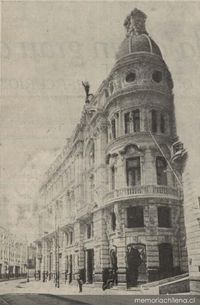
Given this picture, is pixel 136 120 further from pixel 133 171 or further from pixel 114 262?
pixel 114 262

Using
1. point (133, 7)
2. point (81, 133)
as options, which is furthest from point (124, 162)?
point (133, 7)

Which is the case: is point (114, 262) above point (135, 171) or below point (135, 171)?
below

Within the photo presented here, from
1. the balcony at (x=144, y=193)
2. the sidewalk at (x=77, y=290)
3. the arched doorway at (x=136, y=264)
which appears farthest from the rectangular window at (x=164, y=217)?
the sidewalk at (x=77, y=290)

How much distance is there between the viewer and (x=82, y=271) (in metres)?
14.2

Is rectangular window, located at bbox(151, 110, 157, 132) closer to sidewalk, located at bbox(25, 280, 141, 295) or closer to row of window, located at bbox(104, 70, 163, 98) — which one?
row of window, located at bbox(104, 70, 163, 98)

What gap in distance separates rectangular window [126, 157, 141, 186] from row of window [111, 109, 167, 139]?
1024mm

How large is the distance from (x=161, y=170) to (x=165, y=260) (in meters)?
2.86

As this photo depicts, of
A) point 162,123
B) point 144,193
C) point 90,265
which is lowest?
point 90,265

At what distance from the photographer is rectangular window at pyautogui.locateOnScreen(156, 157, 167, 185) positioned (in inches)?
526

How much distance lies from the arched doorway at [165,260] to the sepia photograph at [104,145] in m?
0.03

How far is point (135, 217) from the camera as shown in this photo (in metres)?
14.0

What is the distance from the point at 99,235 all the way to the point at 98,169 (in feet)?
7.27

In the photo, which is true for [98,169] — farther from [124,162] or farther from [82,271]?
[82,271]

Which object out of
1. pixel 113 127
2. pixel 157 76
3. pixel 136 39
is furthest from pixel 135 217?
pixel 136 39
